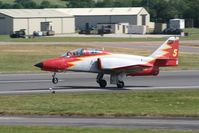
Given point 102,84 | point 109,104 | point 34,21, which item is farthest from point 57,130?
point 34,21

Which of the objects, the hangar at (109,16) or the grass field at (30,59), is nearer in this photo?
the grass field at (30,59)

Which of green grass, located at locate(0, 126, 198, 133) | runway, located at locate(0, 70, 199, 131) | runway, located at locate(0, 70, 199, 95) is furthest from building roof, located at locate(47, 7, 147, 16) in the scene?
green grass, located at locate(0, 126, 198, 133)

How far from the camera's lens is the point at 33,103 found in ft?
84.7

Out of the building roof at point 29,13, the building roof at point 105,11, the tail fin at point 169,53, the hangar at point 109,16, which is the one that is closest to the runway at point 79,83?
the tail fin at point 169,53

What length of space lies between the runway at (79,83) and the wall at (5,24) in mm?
70513

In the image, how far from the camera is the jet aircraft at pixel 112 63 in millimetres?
31219

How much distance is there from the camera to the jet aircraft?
31.2m

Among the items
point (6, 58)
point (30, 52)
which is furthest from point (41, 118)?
point (30, 52)

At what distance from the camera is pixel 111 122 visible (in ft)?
67.9

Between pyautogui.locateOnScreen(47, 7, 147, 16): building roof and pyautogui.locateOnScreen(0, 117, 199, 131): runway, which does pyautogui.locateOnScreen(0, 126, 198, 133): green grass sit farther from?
pyautogui.locateOnScreen(47, 7, 147, 16): building roof

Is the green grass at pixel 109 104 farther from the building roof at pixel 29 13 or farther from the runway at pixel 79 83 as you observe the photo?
the building roof at pixel 29 13

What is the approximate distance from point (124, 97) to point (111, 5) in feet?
543

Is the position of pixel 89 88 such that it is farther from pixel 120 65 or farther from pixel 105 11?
pixel 105 11

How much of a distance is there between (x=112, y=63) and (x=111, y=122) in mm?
10910
